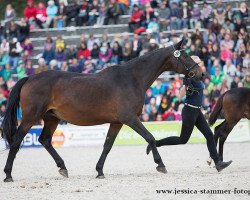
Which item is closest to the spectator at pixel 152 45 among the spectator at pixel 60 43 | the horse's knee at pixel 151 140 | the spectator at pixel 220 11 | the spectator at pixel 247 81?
the spectator at pixel 220 11

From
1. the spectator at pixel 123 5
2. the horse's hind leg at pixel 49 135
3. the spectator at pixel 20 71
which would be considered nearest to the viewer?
the horse's hind leg at pixel 49 135

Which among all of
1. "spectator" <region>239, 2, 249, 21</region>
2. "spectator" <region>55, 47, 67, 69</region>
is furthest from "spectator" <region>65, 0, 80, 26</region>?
"spectator" <region>239, 2, 249, 21</region>

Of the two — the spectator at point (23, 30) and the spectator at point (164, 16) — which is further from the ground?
the spectator at point (164, 16)

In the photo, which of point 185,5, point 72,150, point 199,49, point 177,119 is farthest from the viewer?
point 185,5

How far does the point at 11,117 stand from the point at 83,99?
129cm

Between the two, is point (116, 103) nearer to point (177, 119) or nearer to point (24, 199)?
point (24, 199)

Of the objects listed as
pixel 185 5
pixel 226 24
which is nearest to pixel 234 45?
pixel 226 24

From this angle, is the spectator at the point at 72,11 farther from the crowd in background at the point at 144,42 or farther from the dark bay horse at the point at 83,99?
the dark bay horse at the point at 83,99

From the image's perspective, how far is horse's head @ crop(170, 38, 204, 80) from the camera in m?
12.2

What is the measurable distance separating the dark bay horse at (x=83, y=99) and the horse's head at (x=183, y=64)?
0.7 inches

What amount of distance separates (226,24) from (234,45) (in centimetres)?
95

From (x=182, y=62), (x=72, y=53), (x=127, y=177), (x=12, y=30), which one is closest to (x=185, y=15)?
(x=72, y=53)

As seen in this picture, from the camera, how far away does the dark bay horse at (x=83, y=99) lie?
11789 mm

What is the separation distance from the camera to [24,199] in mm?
9711
